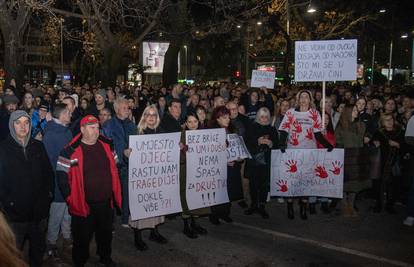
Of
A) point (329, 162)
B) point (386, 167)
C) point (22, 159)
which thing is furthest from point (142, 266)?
point (386, 167)

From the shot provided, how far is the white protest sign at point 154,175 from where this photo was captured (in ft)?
20.9

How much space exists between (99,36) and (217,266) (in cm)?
1548

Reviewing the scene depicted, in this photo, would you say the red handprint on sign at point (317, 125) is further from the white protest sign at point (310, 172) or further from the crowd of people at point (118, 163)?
the white protest sign at point (310, 172)

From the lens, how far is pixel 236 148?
7.79 meters

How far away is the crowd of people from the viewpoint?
4.95 metres

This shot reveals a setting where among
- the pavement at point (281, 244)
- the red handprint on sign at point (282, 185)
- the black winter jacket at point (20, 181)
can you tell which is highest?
the black winter jacket at point (20, 181)

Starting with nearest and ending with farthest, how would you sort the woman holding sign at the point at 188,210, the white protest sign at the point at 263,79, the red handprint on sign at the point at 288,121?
the woman holding sign at the point at 188,210, the red handprint on sign at the point at 288,121, the white protest sign at the point at 263,79

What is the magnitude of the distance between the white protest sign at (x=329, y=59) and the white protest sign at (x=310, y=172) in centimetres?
142

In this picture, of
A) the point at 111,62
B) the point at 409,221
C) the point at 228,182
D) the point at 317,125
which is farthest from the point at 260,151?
the point at 111,62

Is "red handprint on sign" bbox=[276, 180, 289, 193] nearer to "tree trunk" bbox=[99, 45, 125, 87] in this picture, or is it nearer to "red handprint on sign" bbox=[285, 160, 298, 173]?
"red handprint on sign" bbox=[285, 160, 298, 173]

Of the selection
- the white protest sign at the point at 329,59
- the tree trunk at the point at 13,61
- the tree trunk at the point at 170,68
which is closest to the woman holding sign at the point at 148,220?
the white protest sign at the point at 329,59

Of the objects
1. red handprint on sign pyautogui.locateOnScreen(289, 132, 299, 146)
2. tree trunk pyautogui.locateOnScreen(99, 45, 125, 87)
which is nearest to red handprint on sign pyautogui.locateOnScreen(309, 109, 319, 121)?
red handprint on sign pyautogui.locateOnScreen(289, 132, 299, 146)

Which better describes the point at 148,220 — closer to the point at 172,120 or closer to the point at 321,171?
the point at 172,120

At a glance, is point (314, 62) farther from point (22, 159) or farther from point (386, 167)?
point (22, 159)
